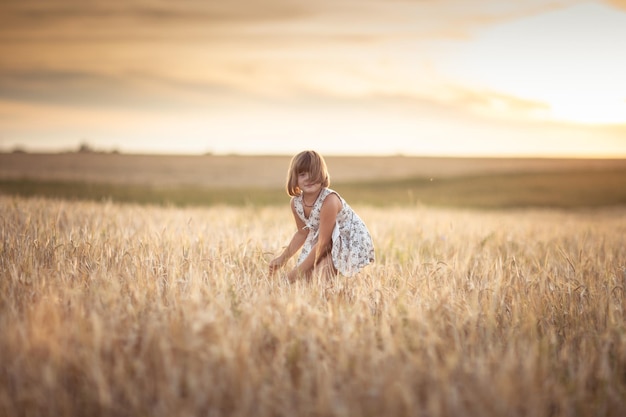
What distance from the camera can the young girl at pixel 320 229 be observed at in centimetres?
419

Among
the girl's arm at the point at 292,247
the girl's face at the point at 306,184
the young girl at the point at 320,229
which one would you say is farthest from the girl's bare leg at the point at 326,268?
the girl's face at the point at 306,184

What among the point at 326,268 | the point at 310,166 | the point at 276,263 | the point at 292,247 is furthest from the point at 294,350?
the point at 310,166

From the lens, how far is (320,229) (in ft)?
13.9

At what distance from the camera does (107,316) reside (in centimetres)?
295

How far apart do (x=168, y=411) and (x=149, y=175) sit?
37.3 metres

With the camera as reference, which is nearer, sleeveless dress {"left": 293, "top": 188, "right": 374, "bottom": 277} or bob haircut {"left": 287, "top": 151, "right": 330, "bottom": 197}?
bob haircut {"left": 287, "top": 151, "right": 330, "bottom": 197}

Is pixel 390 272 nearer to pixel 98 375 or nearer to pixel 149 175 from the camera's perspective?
pixel 98 375

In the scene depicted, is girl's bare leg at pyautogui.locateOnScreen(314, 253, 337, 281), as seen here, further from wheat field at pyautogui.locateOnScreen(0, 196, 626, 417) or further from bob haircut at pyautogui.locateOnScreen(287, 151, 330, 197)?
bob haircut at pyautogui.locateOnScreen(287, 151, 330, 197)

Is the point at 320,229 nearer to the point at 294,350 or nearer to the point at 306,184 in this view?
the point at 306,184

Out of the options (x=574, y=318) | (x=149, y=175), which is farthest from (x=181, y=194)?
(x=574, y=318)

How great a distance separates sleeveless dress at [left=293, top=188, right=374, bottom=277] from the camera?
4.32 metres

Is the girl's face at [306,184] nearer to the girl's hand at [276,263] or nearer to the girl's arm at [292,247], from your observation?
the girl's arm at [292,247]

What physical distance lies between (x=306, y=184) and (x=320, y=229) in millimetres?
Answer: 412

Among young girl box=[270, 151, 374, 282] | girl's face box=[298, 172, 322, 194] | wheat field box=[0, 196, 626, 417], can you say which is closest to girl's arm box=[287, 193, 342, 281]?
young girl box=[270, 151, 374, 282]
